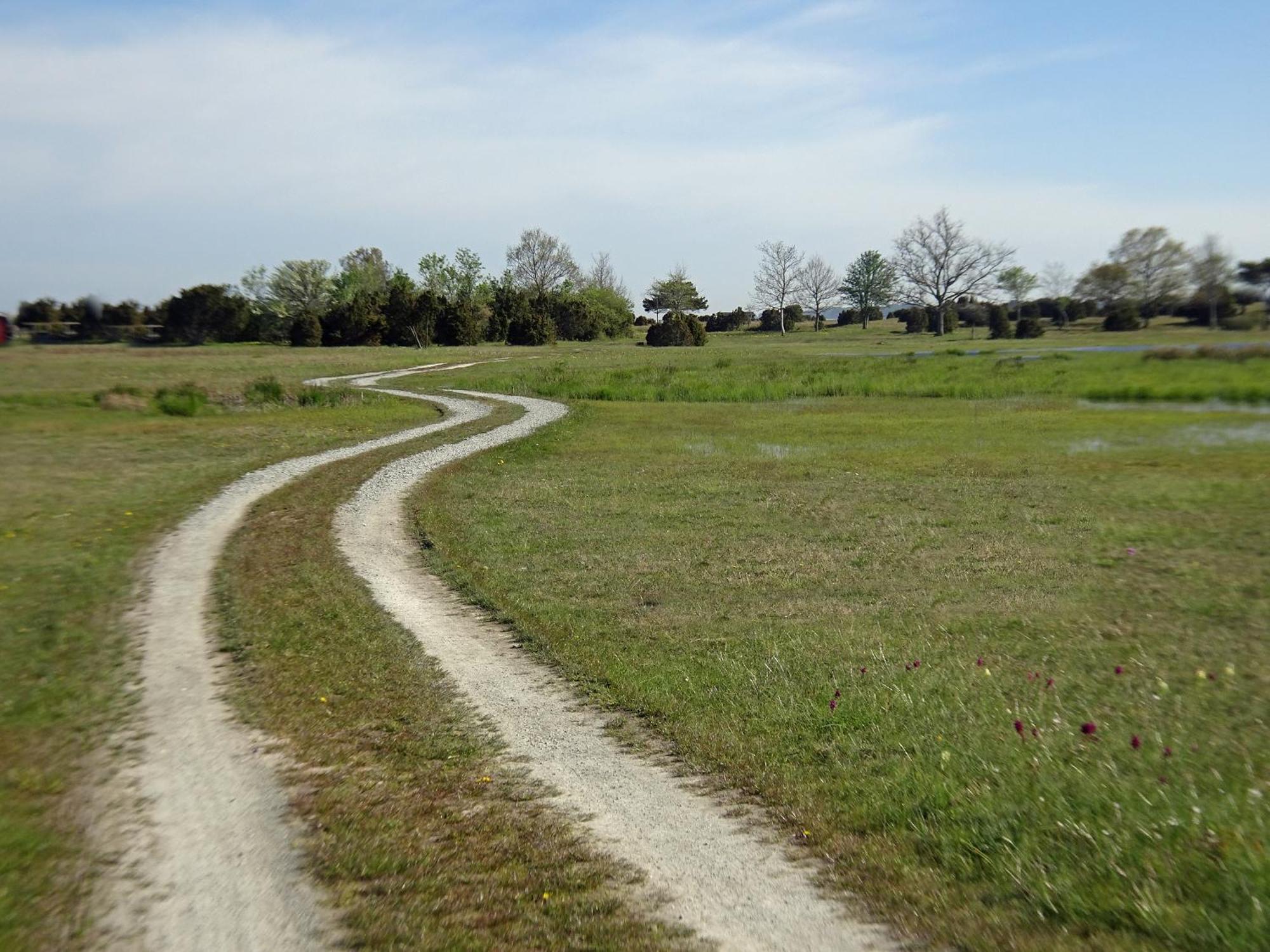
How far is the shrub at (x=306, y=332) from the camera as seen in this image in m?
77.3

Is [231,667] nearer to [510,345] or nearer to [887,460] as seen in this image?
[887,460]

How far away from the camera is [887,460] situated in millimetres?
→ 20688

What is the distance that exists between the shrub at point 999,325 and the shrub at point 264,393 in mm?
Answer: 56670

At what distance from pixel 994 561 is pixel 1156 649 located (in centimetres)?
342

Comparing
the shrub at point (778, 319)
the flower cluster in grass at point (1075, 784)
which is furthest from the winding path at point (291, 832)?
the shrub at point (778, 319)

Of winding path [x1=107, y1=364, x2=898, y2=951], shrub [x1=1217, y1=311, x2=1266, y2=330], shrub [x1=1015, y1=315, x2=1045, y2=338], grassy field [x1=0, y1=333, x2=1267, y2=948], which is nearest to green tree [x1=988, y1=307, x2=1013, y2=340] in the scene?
shrub [x1=1015, y1=315, x2=1045, y2=338]

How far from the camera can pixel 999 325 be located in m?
77.0

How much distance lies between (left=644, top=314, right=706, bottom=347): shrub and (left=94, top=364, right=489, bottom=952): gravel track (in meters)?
78.6

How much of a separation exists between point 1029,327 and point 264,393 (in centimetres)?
5239

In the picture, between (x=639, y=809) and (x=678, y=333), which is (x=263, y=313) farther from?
(x=639, y=809)

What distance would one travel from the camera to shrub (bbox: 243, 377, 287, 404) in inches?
1271

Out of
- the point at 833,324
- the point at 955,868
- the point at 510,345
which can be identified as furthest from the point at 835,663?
the point at 833,324

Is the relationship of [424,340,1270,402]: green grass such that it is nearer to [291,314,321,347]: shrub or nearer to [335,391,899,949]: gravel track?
[335,391,899,949]: gravel track

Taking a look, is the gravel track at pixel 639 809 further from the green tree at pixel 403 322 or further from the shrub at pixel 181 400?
the green tree at pixel 403 322
